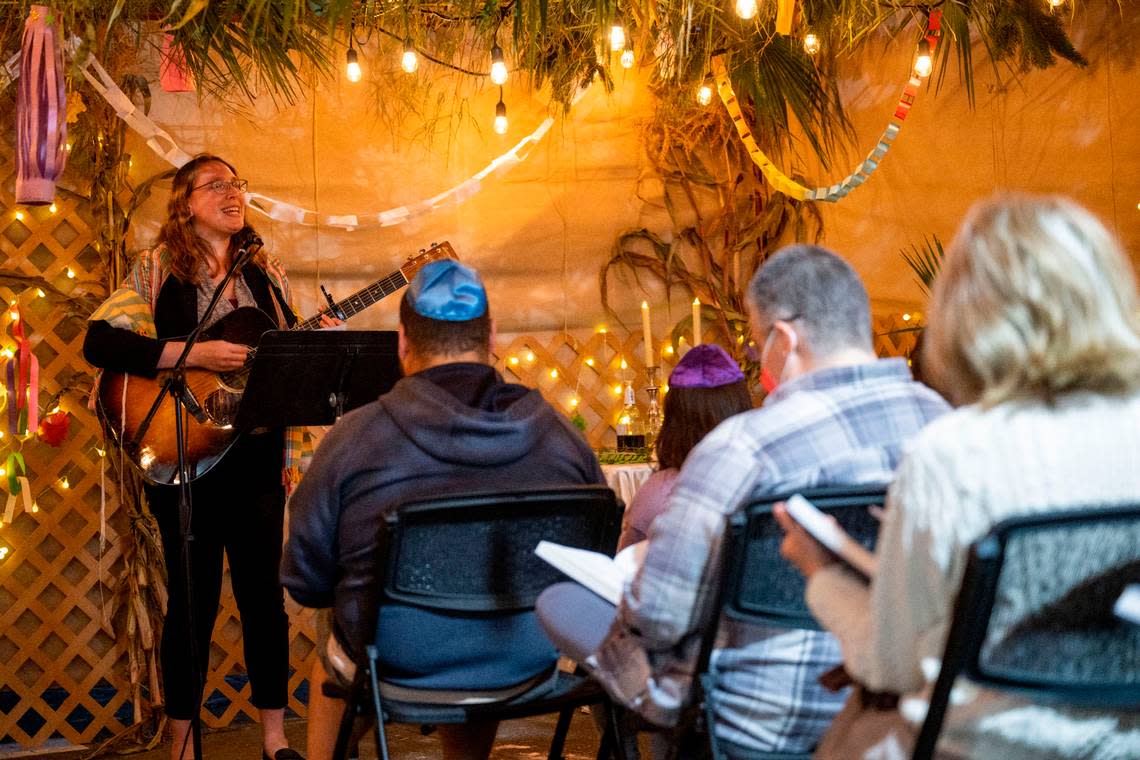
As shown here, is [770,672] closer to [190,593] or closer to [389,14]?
[190,593]

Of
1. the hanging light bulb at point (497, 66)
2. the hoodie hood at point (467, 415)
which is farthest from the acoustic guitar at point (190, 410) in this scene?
the hoodie hood at point (467, 415)

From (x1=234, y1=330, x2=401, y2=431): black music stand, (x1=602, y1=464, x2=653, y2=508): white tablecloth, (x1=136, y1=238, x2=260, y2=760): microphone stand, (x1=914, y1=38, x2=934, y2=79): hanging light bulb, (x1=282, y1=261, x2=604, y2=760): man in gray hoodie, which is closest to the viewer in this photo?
(x1=282, y1=261, x2=604, y2=760): man in gray hoodie

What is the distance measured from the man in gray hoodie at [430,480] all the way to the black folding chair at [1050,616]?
2.56ft

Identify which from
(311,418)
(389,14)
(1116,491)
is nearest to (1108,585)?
(1116,491)

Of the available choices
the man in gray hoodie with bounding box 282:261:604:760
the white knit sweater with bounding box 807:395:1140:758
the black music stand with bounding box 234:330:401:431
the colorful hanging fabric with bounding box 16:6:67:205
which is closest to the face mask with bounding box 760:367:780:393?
the man in gray hoodie with bounding box 282:261:604:760

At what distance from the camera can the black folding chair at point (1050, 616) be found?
92 cm

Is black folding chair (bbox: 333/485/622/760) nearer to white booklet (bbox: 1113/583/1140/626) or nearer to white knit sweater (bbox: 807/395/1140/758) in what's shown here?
white knit sweater (bbox: 807/395/1140/758)

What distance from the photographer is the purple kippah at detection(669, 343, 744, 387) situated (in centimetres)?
205

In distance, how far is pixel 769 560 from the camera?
1.27 meters

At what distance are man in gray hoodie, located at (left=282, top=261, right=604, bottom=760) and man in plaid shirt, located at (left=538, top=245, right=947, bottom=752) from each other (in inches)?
10.9

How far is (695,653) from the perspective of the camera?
1340 millimetres

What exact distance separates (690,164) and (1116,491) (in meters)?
3.25

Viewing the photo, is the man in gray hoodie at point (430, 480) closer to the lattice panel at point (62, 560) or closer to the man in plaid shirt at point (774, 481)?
the man in plaid shirt at point (774, 481)

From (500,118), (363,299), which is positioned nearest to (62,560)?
(363,299)
